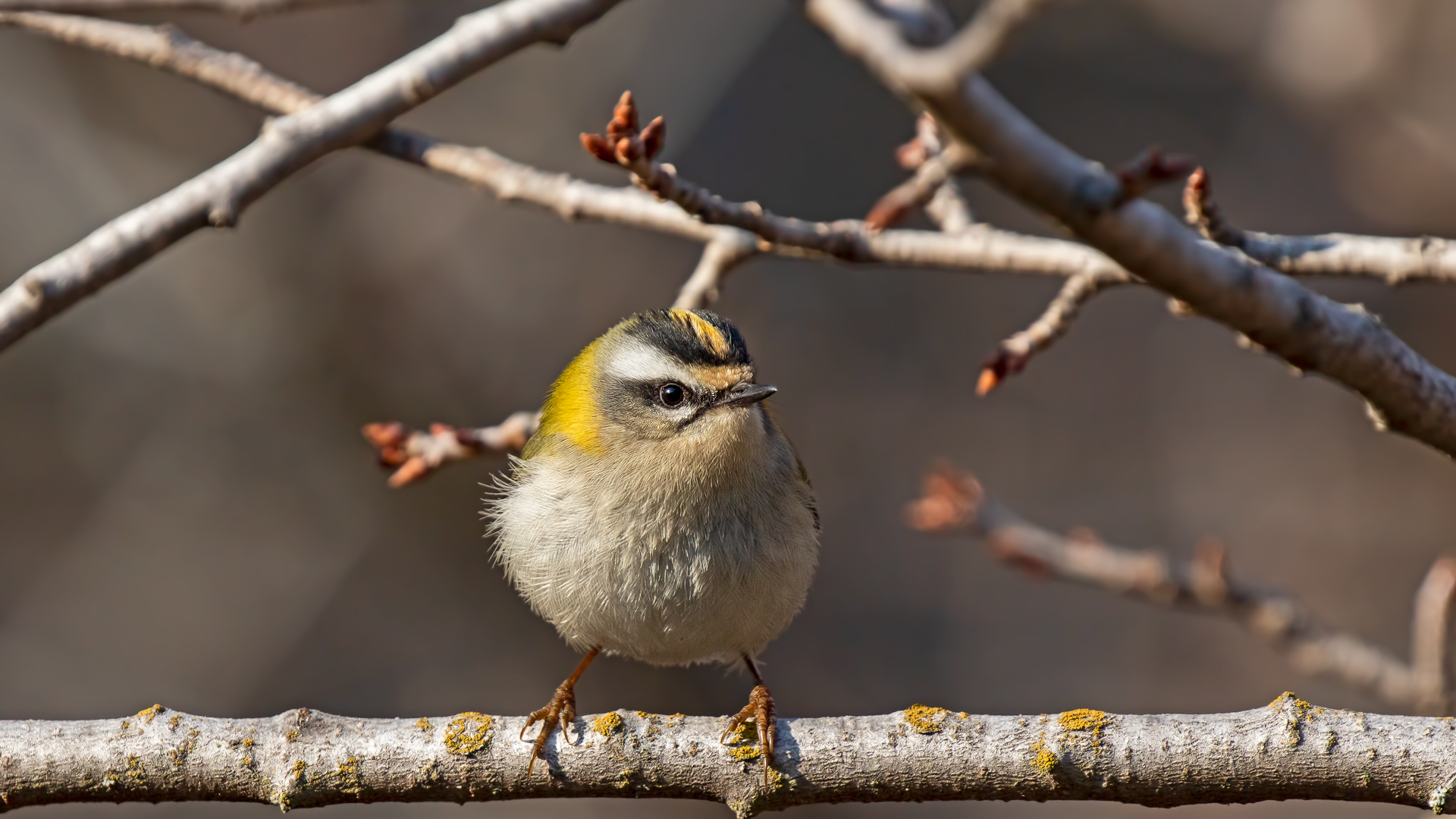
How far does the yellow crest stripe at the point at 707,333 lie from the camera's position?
Answer: 3752 mm

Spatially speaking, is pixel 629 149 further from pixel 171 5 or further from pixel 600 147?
pixel 171 5

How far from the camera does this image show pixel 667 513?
139 inches

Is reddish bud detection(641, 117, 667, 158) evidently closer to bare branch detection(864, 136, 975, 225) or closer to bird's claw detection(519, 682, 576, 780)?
bare branch detection(864, 136, 975, 225)

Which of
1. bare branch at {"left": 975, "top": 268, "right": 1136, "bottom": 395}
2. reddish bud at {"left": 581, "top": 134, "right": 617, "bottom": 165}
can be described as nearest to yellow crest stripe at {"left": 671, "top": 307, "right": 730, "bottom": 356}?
bare branch at {"left": 975, "top": 268, "right": 1136, "bottom": 395}

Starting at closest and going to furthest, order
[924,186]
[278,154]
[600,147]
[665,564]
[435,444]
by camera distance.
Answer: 1. [924,186]
2. [278,154]
3. [600,147]
4. [665,564]
5. [435,444]

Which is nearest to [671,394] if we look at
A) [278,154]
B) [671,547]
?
[671,547]

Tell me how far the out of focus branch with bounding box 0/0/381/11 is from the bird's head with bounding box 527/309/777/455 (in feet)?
4.77

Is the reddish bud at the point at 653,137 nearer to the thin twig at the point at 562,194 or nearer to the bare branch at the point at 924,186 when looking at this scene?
the thin twig at the point at 562,194

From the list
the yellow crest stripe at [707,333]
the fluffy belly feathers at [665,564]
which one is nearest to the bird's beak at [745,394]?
the yellow crest stripe at [707,333]

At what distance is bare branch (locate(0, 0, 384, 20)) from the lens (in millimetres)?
2459

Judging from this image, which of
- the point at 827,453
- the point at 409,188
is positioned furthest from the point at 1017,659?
the point at 409,188

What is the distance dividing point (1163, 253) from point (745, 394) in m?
1.97

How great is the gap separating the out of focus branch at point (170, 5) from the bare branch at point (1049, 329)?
1661 millimetres

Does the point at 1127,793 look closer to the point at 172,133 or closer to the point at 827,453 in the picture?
the point at 827,453
